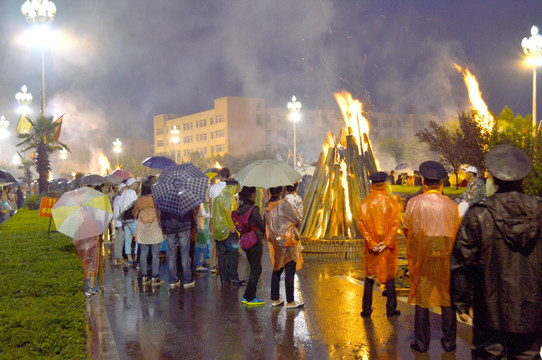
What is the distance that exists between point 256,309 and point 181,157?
99.4 metres

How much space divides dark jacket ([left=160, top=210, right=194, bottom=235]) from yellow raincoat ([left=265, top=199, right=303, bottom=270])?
235cm

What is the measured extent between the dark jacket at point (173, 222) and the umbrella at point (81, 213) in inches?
45.8

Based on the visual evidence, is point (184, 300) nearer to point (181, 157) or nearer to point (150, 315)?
point (150, 315)

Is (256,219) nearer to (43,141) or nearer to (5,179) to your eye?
(5,179)

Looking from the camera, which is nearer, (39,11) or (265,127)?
(39,11)

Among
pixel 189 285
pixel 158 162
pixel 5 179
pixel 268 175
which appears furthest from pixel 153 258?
pixel 5 179

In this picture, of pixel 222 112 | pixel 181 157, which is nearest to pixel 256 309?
pixel 222 112

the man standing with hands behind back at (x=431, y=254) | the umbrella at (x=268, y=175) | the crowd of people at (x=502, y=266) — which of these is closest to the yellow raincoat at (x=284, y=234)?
the umbrella at (x=268, y=175)

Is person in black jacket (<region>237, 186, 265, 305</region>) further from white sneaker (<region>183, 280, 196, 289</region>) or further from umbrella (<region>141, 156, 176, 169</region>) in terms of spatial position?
umbrella (<region>141, 156, 176, 169</region>)

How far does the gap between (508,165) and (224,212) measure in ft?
21.9

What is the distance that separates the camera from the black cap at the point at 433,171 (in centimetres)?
594

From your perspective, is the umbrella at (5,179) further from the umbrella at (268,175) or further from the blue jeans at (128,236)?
the umbrella at (268,175)

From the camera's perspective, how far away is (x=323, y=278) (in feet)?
34.0

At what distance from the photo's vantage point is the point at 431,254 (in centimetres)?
575
